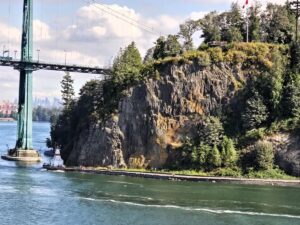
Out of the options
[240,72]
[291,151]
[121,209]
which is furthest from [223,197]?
[240,72]

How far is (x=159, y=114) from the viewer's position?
7181 centimetres

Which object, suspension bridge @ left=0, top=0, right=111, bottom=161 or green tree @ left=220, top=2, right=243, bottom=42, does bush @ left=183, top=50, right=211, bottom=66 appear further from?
suspension bridge @ left=0, top=0, right=111, bottom=161

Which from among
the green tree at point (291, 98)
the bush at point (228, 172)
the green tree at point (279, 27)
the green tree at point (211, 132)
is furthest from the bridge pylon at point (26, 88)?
the green tree at point (291, 98)

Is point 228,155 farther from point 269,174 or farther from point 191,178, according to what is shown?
point 191,178

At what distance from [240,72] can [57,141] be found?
34357mm

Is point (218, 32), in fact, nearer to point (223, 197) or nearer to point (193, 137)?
point (193, 137)

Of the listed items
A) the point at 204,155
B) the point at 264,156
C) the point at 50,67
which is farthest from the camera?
the point at 50,67

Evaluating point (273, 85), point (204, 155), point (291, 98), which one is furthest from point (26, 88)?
point (291, 98)

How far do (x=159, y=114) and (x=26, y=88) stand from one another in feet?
92.1

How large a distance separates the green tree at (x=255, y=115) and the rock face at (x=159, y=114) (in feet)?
11.7

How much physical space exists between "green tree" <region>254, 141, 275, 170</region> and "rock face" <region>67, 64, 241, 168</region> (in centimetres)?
820

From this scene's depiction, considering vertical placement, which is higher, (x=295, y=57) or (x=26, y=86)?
(x=295, y=57)

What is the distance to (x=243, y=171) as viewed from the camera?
65.4 m

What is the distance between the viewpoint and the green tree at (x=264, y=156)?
64688mm
